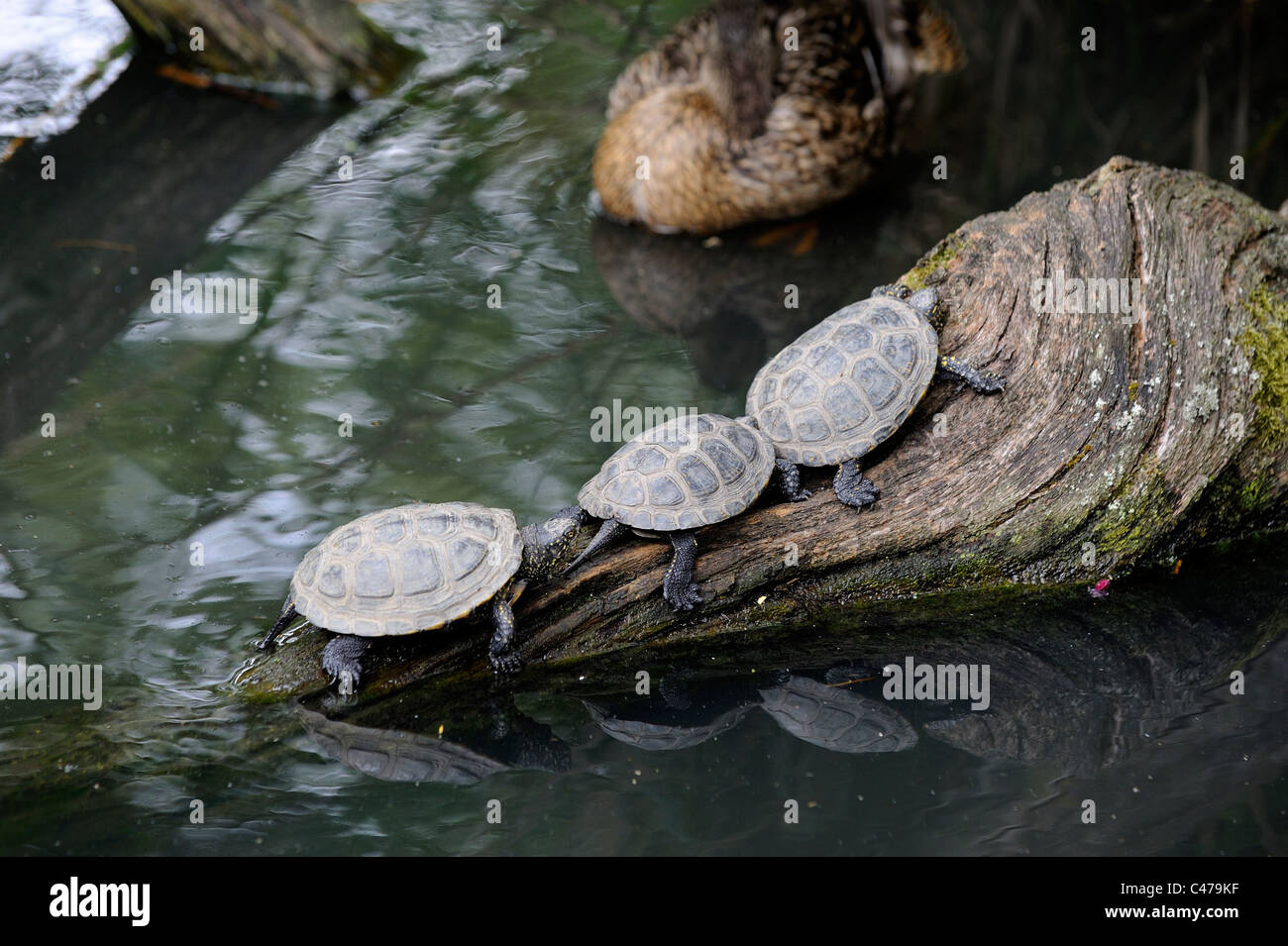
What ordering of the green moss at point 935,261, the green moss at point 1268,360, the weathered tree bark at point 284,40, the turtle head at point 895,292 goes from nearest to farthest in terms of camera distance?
1. the green moss at point 1268,360
2. the turtle head at point 895,292
3. the green moss at point 935,261
4. the weathered tree bark at point 284,40

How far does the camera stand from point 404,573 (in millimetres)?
4191

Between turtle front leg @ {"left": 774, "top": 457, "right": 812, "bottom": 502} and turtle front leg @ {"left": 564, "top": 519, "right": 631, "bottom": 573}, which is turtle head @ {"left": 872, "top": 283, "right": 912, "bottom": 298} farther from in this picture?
turtle front leg @ {"left": 564, "top": 519, "right": 631, "bottom": 573}

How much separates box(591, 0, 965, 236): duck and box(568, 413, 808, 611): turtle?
3562 millimetres

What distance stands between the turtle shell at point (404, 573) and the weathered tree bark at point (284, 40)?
600cm

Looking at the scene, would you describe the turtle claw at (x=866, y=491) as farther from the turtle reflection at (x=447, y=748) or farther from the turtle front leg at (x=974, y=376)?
the turtle reflection at (x=447, y=748)

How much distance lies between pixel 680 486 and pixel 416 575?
1.11m

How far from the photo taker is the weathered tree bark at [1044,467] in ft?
15.0

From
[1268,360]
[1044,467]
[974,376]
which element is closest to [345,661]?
[974,376]

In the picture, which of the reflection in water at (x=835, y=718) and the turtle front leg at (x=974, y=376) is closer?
the reflection in water at (x=835, y=718)

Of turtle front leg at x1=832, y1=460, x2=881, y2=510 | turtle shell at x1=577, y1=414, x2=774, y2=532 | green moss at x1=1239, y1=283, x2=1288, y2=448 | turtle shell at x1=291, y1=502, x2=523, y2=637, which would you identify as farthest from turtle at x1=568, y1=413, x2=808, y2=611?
green moss at x1=1239, y1=283, x2=1288, y2=448

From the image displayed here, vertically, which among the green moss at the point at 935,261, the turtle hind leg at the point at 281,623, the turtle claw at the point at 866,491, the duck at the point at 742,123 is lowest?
the turtle hind leg at the point at 281,623

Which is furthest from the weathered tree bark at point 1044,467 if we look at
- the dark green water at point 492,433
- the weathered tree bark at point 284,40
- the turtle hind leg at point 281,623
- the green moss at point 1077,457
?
the weathered tree bark at point 284,40

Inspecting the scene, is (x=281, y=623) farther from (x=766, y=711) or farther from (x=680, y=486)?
(x=766, y=711)
